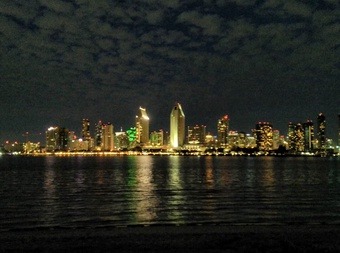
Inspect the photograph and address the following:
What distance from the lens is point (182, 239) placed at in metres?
13.0

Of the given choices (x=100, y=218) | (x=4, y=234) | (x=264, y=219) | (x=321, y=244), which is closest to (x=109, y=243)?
(x=4, y=234)

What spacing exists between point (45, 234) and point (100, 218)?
737 cm

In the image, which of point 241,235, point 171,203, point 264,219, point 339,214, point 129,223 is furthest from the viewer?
point 171,203

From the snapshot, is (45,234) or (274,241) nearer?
(274,241)

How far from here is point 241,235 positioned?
13539 mm

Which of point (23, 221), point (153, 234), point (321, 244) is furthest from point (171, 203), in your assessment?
point (321, 244)

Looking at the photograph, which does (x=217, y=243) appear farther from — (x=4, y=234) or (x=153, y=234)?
(x=4, y=234)

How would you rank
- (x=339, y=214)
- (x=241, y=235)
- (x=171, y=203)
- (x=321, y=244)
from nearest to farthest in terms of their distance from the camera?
1. (x=321, y=244)
2. (x=241, y=235)
3. (x=339, y=214)
4. (x=171, y=203)

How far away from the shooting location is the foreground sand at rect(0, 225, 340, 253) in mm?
11812

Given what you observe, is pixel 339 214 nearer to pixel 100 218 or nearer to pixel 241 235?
pixel 241 235

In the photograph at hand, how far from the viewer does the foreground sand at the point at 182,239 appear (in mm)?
11812

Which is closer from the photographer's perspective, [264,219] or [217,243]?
[217,243]

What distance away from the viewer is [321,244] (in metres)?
12.2

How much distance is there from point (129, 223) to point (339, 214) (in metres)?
12.9
